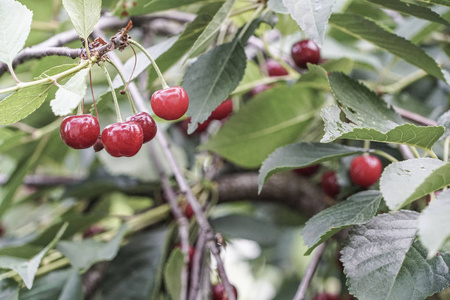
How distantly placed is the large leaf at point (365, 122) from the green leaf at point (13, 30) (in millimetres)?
353

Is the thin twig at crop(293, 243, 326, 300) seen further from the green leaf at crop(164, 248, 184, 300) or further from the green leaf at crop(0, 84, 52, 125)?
the green leaf at crop(0, 84, 52, 125)

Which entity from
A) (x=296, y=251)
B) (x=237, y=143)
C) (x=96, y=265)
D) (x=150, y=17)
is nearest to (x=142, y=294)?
(x=96, y=265)

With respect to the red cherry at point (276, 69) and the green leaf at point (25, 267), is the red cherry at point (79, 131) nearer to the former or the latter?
the green leaf at point (25, 267)

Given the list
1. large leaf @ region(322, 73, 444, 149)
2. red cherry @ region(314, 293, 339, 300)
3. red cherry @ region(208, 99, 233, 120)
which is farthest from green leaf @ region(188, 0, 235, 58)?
red cherry @ region(314, 293, 339, 300)

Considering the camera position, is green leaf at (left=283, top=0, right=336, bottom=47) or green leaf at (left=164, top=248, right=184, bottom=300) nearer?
green leaf at (left=283, top=0, right=336, bottom=47)

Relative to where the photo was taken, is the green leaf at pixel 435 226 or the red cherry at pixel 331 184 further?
the red cherry at pixel 331 184

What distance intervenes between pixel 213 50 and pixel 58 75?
0.27m

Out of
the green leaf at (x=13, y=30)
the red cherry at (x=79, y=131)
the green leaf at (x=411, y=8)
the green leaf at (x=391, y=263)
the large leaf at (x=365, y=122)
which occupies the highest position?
the green leaf at (x=13, y=30)

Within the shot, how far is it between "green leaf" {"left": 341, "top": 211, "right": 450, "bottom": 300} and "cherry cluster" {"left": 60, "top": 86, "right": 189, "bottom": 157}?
0.88 ft

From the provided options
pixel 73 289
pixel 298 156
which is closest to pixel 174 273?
pixel 73 289

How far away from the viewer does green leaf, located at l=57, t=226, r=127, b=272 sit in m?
0.81

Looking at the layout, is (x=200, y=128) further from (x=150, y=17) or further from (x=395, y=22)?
(x=395, y=22)

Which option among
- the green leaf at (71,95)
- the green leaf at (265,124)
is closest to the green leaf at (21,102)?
the green leaf at (71,95)

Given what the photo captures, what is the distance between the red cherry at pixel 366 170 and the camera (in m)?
0.81
